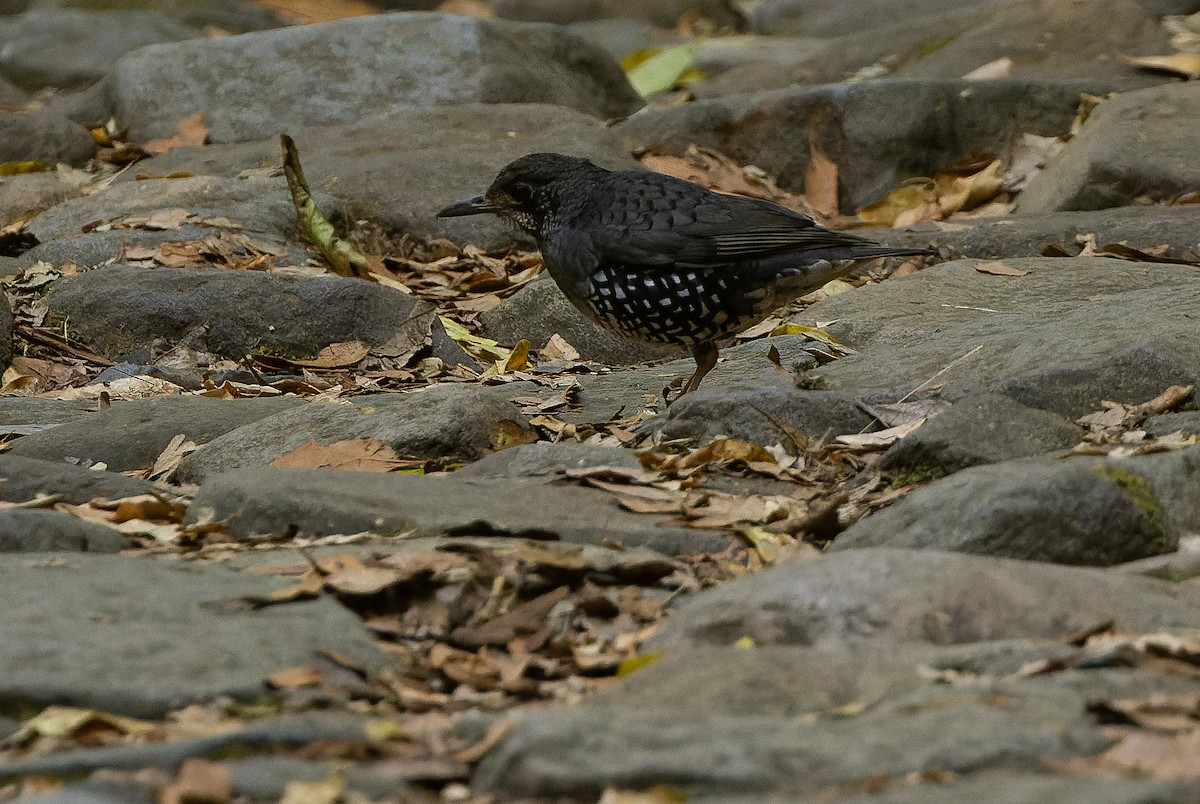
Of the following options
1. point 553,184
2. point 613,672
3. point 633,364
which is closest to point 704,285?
point 553,184

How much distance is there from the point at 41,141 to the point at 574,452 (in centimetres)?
777

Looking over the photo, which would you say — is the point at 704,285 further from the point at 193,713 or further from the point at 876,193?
the point at 876,193

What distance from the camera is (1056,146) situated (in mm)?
10594

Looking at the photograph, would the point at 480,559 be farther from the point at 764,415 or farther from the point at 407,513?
the point at 764,415

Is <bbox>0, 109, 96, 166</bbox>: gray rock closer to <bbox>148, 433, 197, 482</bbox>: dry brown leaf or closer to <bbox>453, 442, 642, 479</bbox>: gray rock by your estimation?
<bbox>148, 433, 197, 482</bbox>: dry brown leaf

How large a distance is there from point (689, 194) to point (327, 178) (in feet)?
13.8

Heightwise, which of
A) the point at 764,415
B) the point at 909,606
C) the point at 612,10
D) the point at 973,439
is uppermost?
the point at 909,606

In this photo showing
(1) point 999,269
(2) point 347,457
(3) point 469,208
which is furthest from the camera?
(1) point 999,269

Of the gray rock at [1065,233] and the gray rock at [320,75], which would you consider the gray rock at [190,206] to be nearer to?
the gray rock at [320,75]

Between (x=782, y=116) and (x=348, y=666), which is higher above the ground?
(x=348, y=666)

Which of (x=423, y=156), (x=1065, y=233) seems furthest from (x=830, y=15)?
(x=1065, y=233)

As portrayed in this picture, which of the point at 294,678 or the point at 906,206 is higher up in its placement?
the point at 294,678

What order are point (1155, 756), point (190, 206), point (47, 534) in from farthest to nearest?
point (190, 206) < point (47, 534) < point (1155, 756)

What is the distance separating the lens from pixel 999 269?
7746mm
